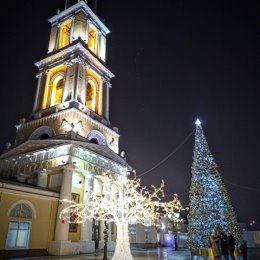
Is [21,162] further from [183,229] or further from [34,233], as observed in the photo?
[183,229]

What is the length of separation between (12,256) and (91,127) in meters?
17.2

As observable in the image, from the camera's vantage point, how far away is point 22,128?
3600 centimetres

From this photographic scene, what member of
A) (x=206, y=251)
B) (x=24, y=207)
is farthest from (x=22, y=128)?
(x=206, y=251)

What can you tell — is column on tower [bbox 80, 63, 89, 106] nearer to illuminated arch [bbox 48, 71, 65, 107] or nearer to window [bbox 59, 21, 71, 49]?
illuminated arch [bbox 48, 71, 65, 107]

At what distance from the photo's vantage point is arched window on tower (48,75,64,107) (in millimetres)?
37109

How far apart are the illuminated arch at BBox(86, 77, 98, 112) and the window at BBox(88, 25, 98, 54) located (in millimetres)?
6781

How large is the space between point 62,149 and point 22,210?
7676mm

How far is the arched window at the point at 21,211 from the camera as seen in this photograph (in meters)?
21.8

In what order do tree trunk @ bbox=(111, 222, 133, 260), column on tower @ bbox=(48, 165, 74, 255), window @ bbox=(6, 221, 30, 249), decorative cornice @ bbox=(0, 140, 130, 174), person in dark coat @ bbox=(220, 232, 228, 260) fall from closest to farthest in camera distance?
tree trunk @ bbox=(111, 222, 133, 260), person in dark coat @ bbox=(220, 232, 228, 260), window @ bbox=(6, 221, 30, 249), column on tower @ bbox=(48, 165, 74, 255), decorative cornice @ bbox=(0, 140, 130, 174)

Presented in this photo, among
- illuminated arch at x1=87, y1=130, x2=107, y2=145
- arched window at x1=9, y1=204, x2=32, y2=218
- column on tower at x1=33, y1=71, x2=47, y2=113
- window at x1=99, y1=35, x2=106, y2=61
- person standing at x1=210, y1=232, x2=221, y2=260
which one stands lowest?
person standing at x1=210, y1=232, x2=221, y2=260

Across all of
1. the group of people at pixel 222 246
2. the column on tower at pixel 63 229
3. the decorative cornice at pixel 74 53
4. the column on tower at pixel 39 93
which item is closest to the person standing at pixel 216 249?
the group of people at pixel 222 246

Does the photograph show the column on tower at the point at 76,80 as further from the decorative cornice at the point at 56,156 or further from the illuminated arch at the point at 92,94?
the decorative cornice at the point at 56,156

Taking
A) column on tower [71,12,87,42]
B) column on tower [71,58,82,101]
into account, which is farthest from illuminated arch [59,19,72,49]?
column on tower [71,58,82,101]

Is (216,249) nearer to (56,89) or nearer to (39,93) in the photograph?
(56,89)
